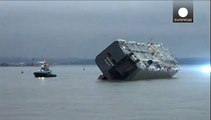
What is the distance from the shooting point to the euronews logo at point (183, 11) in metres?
5.63

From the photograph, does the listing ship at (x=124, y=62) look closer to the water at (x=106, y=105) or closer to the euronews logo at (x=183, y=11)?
the water at (x=106, y=105)

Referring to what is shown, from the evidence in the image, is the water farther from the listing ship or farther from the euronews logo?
the euronews logo

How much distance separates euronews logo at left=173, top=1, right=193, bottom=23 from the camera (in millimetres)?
5628

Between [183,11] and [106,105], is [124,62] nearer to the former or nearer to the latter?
[106,105]

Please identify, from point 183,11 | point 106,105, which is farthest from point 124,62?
point 183,11

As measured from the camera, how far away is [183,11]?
576 centimetres

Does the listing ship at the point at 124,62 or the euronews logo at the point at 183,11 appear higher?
the listing ship at the point at 124,62

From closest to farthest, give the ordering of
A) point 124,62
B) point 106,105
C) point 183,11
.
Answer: point 183,11 → point 106,105 → point 124,62

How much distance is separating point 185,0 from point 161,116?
29.6 metres

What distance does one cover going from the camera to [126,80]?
9556 cm

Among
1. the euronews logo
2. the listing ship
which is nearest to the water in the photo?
the listing ship

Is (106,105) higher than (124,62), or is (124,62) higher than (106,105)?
(124,62)

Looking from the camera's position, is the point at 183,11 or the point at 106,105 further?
the point at 106,105

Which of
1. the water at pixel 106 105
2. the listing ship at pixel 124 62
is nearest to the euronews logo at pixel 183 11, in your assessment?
the water at pixel 106 105
